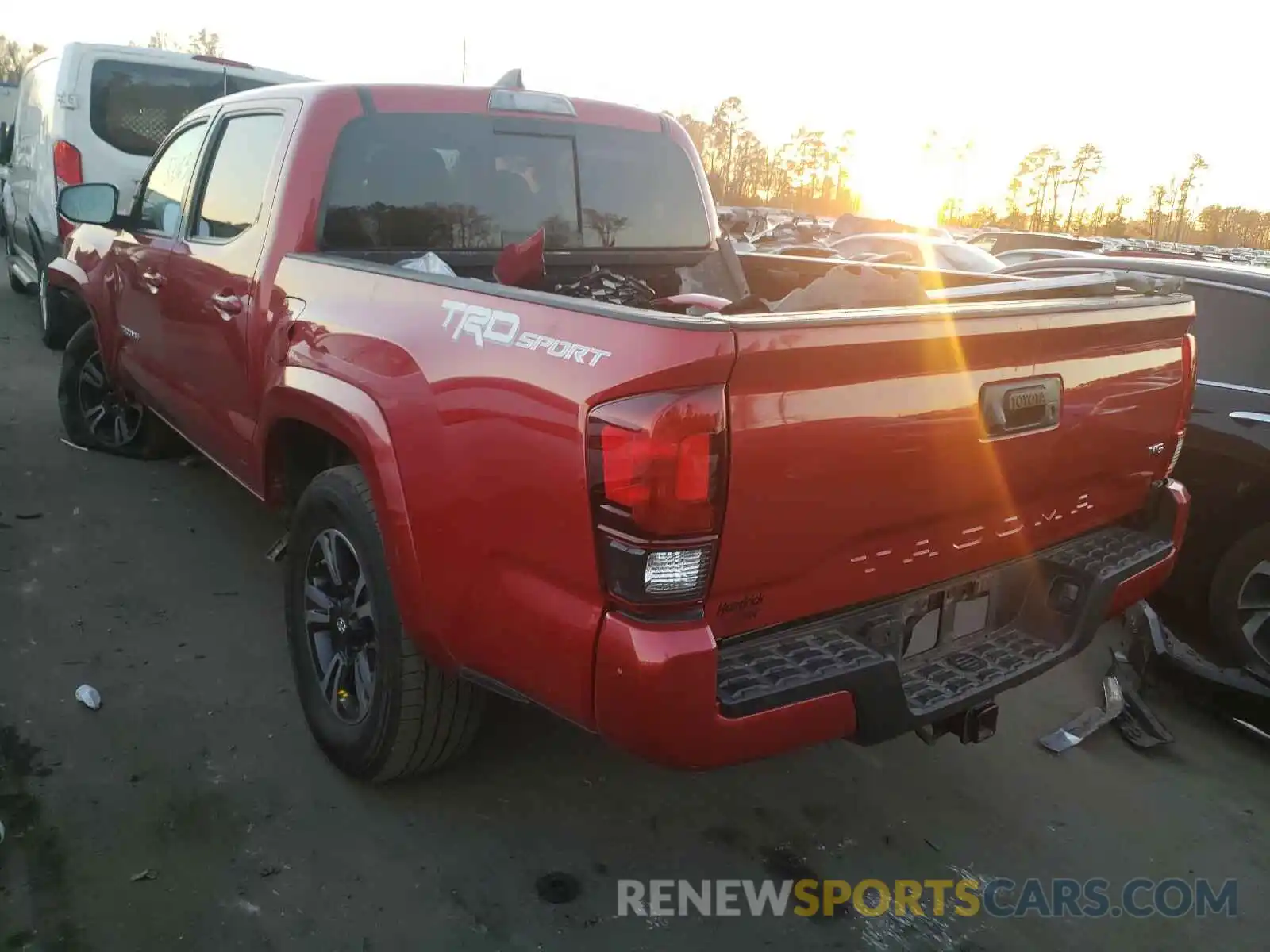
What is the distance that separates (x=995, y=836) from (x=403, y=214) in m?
2.81

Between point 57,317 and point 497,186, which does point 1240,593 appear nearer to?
point 497,186

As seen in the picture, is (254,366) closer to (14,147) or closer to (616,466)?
(616,466)

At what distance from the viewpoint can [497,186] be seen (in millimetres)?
3605

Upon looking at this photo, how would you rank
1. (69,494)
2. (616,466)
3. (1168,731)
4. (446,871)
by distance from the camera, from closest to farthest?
(616,466) < (446,871) < (1168,731) < (69,494)

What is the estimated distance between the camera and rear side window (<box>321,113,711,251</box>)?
11.0 ft

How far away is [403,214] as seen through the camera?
135 inches

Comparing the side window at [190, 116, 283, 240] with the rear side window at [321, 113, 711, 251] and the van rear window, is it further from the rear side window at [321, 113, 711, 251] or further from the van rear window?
the van rear window

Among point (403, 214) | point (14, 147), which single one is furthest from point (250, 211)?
point (14, 147)

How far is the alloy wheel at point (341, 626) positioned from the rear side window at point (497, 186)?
109 cm

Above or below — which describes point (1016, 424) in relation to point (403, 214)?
below

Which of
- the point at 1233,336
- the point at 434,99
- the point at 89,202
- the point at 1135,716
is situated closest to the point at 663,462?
the point at 434,99

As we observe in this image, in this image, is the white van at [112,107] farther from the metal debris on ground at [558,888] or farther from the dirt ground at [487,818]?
the metal debris on ground at [558,888]

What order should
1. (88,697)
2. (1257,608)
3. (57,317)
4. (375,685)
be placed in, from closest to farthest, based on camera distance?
(375,685) → (88,697) → (1257,608) → (57,317)

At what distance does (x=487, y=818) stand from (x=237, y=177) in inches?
102
